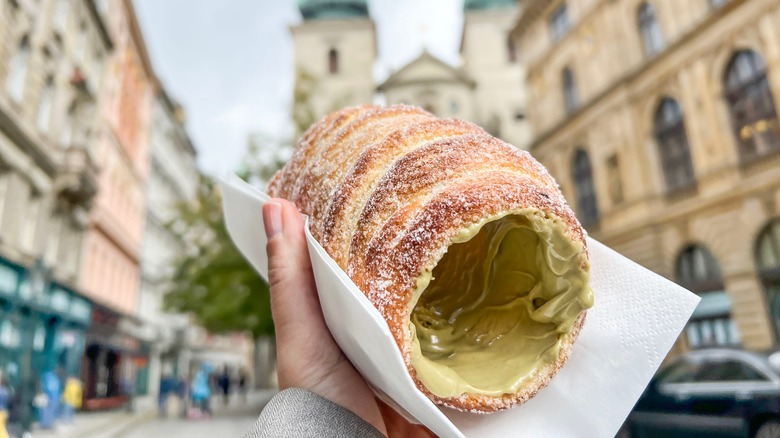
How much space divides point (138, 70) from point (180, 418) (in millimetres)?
18852

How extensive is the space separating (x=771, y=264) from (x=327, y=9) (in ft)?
123

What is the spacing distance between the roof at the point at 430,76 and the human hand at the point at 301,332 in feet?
130

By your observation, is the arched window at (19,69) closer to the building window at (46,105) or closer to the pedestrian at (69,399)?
the building window at (46,105)

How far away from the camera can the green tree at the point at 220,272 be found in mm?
16172

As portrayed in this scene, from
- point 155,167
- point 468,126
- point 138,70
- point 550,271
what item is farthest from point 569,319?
point 155,167

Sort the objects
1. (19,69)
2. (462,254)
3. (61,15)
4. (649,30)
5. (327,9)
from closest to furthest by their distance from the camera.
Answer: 1. (462,254)
2. (19,69)
3. (61,15)
4. (649,30)
5. (327,9)

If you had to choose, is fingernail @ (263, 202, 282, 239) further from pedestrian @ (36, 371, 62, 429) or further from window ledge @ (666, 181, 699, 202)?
window ledge @ (666, 181, 699, 202)

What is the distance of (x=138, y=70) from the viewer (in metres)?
28.6

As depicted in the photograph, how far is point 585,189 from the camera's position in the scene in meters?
22.4

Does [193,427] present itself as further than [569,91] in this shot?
No

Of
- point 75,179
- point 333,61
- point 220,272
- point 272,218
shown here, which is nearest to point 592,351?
point 272,218

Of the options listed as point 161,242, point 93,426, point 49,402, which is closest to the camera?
point 49,402

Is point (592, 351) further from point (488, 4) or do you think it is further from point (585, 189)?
point (488, 4)

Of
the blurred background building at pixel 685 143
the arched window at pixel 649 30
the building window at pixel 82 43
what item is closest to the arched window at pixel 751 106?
the blurred background building at pixel 685 143
